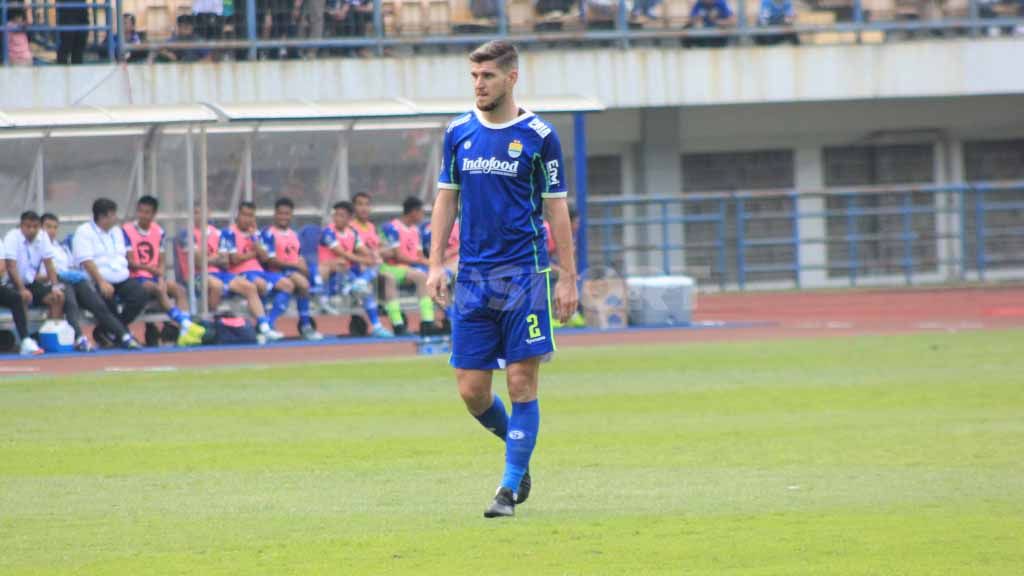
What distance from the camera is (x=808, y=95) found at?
2909cm

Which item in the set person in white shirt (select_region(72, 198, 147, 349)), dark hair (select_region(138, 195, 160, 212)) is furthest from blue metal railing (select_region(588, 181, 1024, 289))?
person in white shirt (select_region(72, 198, 147, 349))

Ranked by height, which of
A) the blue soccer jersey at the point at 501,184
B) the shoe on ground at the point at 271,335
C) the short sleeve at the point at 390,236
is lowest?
the shoe on ground at the point at 271,335

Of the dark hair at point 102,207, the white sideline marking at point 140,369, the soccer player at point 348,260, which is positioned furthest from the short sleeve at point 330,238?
the white sideline marking at point 140,369

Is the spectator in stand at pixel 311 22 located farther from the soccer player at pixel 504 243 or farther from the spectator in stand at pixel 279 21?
the soccer player at pixel 504 243

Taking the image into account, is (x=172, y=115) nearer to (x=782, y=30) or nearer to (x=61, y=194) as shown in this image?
(x=61, y=194)

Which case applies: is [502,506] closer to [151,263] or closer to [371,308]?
[151,263]

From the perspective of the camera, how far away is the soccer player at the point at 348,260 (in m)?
20.8

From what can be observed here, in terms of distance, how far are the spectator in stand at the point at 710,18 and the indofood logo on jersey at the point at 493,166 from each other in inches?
856

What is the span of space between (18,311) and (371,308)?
4.13m

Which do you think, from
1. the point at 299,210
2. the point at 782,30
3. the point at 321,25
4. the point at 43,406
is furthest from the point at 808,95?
the point at 43,406

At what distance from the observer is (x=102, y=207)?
19.3 metres

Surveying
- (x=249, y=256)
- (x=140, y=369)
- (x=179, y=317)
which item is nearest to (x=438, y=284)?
(x=140, y=369)

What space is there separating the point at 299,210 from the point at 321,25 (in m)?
6.03

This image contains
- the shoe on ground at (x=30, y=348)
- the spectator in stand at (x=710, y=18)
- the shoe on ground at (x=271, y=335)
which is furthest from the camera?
the spectator in stand at (x=710, y=18)
